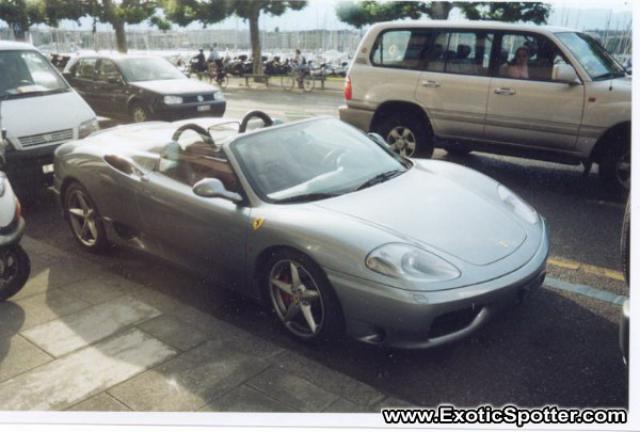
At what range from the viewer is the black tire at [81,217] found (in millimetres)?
4488

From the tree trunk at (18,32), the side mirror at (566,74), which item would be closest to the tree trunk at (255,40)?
the tree trunk at (18,32)

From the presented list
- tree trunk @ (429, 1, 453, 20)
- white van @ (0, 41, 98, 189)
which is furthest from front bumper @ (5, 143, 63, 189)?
tree trunk @ (429, 1, 453, 20)

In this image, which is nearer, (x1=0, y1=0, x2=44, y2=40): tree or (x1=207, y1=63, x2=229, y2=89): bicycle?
(x1=0, y1=0, x2=44, y2=40): tree

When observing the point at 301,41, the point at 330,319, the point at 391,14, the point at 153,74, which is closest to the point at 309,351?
the point at 330,319

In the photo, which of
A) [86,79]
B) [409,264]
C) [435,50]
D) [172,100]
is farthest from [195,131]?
[86,79]

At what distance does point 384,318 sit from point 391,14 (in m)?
8.08

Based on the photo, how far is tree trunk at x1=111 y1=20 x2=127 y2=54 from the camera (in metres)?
10.7

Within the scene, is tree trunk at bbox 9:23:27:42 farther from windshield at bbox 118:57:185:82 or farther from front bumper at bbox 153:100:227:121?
windshield at bbox 118:57:185:82

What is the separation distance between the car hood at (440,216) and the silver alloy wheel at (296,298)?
385 millimetres

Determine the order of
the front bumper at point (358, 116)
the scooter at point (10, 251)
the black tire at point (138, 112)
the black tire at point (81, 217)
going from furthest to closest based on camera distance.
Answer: the black tire at point (138, 112) < the front bumper at point (358, 116) < the black tire at point (81, 217) < the scooter at point (10, 251)

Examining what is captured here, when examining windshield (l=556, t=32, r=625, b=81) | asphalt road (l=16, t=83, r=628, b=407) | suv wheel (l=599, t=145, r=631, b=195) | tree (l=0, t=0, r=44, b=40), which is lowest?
asphalt road (l=16, t=83, r=628, b=407)

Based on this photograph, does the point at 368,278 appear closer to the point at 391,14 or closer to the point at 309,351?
the point at 309,351

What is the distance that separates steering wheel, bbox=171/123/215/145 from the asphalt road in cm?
86

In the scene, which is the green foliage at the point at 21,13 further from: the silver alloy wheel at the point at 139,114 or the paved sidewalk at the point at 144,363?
the silver alloy wheel at the point at 139,114
